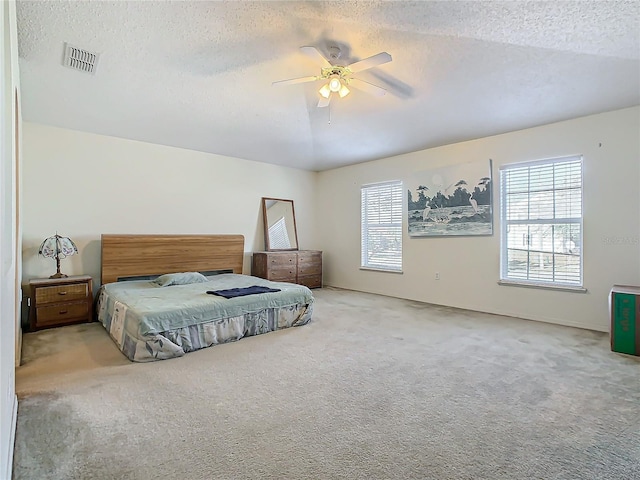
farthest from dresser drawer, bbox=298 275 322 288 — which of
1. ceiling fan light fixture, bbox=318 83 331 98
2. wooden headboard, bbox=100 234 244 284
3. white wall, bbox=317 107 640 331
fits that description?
ceiling fan light fixture, bbox=318 83 331 98

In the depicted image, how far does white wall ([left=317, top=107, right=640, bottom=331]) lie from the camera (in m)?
3.82

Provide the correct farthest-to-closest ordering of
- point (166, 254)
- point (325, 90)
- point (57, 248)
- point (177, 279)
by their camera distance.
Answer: point (166, 254)
point (177, 279)
point (57, 248)
point (325, 90)

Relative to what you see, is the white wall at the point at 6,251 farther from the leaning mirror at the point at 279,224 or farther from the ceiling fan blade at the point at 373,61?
the leaning mirror at the point at 279,224

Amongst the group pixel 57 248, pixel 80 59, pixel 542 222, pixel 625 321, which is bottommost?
pixel 625 321

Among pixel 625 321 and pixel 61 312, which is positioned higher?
pixel 625 321

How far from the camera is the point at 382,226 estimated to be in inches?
250

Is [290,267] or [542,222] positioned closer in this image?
[542,222]

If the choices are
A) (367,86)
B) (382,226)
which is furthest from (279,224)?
(367,86)

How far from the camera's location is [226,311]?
11.5 feet

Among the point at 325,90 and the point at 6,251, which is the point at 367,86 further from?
the point at 6,251

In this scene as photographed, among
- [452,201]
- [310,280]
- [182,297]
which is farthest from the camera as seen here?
[310,280]

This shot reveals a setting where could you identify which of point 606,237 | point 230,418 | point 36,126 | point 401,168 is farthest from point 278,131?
point 606,237

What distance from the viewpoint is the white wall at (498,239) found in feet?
12.5

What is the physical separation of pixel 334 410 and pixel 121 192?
14.5 feet
